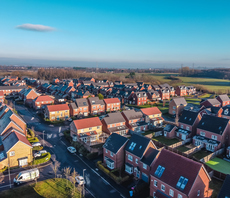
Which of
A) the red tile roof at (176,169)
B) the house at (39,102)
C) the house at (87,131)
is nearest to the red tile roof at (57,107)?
the house at (39,102)

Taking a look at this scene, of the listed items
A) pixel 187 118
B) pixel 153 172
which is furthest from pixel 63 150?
pixel 187 118

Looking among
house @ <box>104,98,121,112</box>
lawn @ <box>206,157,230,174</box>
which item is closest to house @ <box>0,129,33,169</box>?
lawn @ <box>206,157,230,174</box>

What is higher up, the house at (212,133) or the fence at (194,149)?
the house at (212,133)

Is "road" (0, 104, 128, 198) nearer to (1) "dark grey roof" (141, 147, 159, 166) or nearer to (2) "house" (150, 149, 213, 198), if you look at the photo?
(1) "dark grey roof" (141, 147, 159, 166)

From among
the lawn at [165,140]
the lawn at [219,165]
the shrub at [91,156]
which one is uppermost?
the shrub at [91,156]

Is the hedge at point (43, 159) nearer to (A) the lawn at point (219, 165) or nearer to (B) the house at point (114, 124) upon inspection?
(B) the house at point (114, 124)

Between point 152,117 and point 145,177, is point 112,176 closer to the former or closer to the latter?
point 145,177

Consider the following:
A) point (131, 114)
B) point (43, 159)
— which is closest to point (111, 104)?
point (131, 114)
